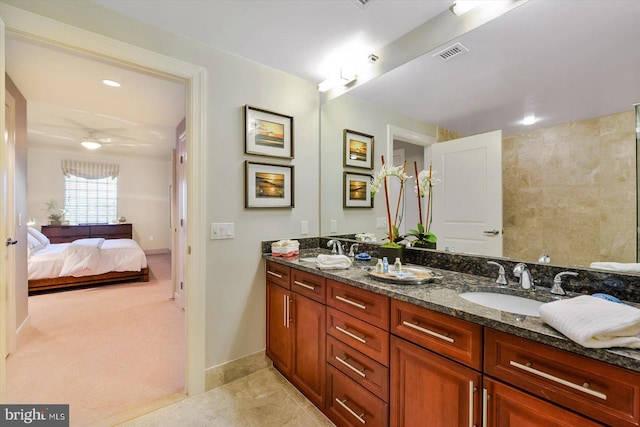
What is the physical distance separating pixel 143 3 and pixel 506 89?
2.15 m

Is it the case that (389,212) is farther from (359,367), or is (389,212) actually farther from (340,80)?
(340,80)

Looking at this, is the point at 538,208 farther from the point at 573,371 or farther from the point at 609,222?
the point at 573,371

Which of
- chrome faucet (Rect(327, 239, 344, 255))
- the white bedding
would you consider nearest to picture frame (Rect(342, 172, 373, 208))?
chrome faucet (Rect(327, 239, 344, 255))

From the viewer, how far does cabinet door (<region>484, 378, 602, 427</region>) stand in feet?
2.52

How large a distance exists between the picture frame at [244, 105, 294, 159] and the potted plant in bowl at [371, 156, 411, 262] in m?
0.80

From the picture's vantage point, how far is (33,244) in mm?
4188

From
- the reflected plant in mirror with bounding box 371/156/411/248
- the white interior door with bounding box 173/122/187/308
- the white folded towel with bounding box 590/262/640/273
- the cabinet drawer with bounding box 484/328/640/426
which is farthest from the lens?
the white interior door with bounding box 173/122/187/308

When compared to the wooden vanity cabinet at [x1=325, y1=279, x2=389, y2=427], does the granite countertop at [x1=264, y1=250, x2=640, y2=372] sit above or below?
above

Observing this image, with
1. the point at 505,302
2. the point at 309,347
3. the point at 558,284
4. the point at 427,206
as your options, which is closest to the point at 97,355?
the point at 309,347

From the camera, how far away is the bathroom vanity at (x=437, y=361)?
2.42 feet

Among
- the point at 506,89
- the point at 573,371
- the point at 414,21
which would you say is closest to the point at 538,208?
the point at 506,89

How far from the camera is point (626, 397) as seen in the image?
681mm

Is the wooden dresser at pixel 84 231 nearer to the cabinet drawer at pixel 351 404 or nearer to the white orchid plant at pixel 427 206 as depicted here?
the cabinet drawer at pixel 351 404

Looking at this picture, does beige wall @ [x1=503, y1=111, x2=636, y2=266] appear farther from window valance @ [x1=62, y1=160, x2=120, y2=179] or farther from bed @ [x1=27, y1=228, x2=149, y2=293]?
window valance @ [x1=62, y1=160, x2=120, y2=179]
